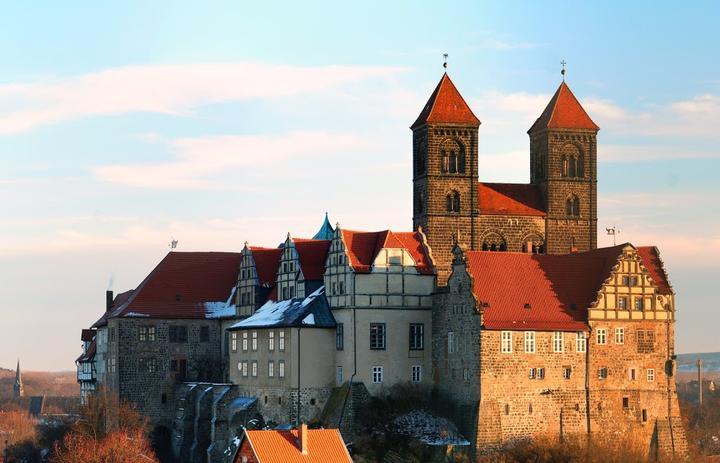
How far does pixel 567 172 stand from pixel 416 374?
24.6 metres

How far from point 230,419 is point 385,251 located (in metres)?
15.4

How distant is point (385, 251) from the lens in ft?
324

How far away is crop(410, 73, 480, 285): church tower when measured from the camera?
112m

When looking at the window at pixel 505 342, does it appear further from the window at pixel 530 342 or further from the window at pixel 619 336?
the window at pixel 619 336

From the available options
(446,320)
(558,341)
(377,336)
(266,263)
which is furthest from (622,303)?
(266,263)

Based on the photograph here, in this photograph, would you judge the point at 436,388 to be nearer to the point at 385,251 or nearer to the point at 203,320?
the point at 385,251

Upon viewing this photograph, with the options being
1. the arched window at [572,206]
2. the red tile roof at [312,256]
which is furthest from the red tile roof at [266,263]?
the arched window at [572,206]

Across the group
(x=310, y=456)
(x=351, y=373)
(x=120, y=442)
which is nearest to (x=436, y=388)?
(x=351, y=373)

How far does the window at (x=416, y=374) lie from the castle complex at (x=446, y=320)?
→ 0.08 m

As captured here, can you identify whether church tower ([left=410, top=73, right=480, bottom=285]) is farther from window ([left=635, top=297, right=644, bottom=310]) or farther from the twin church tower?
window ([left=635, top=297, right=644, bottom=310])

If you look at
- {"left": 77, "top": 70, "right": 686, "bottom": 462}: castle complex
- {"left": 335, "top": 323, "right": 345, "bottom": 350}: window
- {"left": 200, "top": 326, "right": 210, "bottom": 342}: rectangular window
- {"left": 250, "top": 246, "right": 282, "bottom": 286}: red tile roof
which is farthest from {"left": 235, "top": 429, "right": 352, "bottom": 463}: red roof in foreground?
{"left": 200, "top": 326, "right": 210, "bottom": 342}: rectangular window

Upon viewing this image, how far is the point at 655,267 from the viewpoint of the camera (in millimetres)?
100438

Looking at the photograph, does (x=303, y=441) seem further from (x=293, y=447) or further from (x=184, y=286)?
(x=184, y=286)

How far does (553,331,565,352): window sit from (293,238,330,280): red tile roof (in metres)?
16.7
